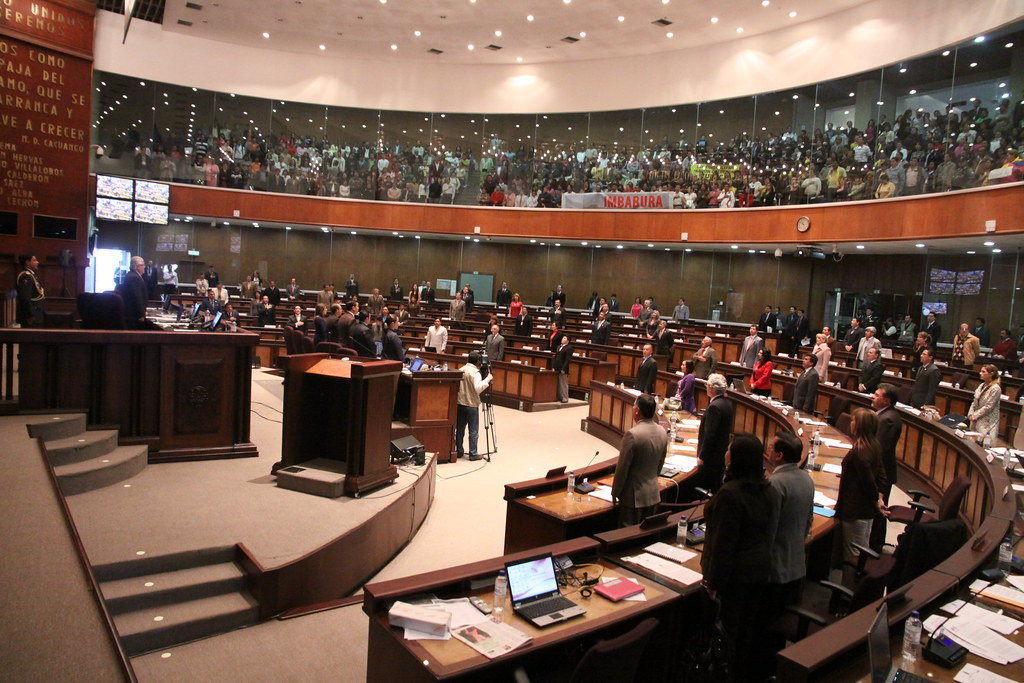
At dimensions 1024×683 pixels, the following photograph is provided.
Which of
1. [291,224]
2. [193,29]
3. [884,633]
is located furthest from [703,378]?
[193,29]

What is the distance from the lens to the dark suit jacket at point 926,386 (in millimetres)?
9211

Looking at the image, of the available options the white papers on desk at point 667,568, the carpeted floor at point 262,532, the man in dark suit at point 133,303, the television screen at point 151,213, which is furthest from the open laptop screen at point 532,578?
the television screen at point 151,213

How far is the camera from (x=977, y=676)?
2721 millimetres

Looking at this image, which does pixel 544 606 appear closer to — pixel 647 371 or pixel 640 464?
pixel 640 464

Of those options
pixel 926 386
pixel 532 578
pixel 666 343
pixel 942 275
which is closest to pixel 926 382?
pixel 926 386

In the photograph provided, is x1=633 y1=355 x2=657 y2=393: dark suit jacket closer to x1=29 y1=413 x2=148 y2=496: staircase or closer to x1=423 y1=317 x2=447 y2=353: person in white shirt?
x1=423 y1=317 x2=447 y2=353: person in white shirt

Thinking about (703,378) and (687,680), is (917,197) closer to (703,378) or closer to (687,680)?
(703,378)

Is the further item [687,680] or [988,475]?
[988,475]

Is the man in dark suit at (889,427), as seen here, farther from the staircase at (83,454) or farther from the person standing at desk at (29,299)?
the person standing at desk at (29,299)

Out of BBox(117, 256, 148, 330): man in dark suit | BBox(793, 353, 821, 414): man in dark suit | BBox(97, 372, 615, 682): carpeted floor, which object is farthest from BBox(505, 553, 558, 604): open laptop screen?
BBox(793, 353, 821, 414): man in dark suit

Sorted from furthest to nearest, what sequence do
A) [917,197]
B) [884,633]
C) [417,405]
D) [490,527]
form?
[917,197] → [417,405] → [490,527] → [884,633]

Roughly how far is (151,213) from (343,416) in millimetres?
14584

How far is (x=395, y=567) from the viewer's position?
18.8 ft

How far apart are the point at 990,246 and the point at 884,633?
14.5 metres
